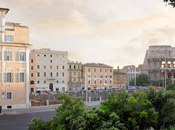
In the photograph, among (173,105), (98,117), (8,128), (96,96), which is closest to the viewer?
(98,117)

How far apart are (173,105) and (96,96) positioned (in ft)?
124

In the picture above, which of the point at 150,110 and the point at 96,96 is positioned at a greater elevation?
the point at 150,110

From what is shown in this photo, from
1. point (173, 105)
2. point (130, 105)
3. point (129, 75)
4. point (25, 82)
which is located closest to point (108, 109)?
point (130, 105)

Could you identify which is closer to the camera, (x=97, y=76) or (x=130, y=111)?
(x=130, y=111)

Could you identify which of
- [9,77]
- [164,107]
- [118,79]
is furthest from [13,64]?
[118,79]

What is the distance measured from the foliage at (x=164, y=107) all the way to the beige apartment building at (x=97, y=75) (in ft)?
201

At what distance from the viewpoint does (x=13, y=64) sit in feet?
109

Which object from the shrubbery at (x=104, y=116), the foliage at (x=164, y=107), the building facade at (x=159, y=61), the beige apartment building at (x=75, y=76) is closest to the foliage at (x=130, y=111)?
the shrubbery at (x=104, y=116)

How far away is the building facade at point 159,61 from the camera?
3670 inches

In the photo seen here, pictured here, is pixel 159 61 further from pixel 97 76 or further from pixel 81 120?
pixel 81 120

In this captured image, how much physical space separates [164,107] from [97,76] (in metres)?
65.3

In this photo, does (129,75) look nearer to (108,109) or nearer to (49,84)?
(49,84)

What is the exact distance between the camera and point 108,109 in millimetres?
13039

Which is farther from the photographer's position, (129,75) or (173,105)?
(129,75)
